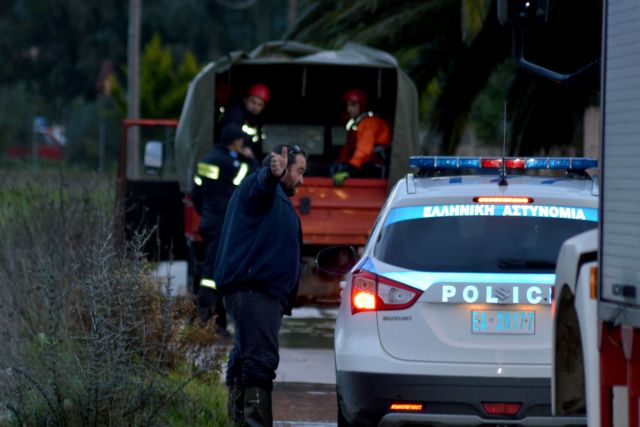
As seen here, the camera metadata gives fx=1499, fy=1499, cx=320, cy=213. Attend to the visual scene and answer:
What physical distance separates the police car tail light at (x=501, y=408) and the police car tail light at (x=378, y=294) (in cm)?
60

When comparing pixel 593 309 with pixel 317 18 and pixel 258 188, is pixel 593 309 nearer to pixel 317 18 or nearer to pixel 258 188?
pixel 258 188

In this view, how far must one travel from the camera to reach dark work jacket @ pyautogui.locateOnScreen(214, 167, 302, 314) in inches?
310

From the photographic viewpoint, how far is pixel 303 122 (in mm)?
16141

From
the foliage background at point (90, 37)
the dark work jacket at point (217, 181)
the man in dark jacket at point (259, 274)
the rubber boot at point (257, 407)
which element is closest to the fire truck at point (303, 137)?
the dark work jacket at point (217, 181)

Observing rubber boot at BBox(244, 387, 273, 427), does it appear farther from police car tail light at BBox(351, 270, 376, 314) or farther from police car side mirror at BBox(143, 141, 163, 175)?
police car side mirror at BBox(143, 141, 163, 175)

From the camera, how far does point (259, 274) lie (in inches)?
310

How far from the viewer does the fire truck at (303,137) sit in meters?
12.8

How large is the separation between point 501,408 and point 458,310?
0.50m

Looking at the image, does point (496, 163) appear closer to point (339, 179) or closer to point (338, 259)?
point (338, 259)

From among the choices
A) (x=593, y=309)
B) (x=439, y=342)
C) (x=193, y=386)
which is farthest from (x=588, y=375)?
(x=193, y=386)

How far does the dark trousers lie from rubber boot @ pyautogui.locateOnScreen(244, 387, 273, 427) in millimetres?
34

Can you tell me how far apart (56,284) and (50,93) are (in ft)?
212

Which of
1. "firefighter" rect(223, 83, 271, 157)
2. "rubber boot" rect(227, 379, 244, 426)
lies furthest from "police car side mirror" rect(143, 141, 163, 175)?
"rubber boot" rect(227, 379, 244, 426)

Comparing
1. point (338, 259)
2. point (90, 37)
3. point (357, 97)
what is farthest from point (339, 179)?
point (90, 37)
